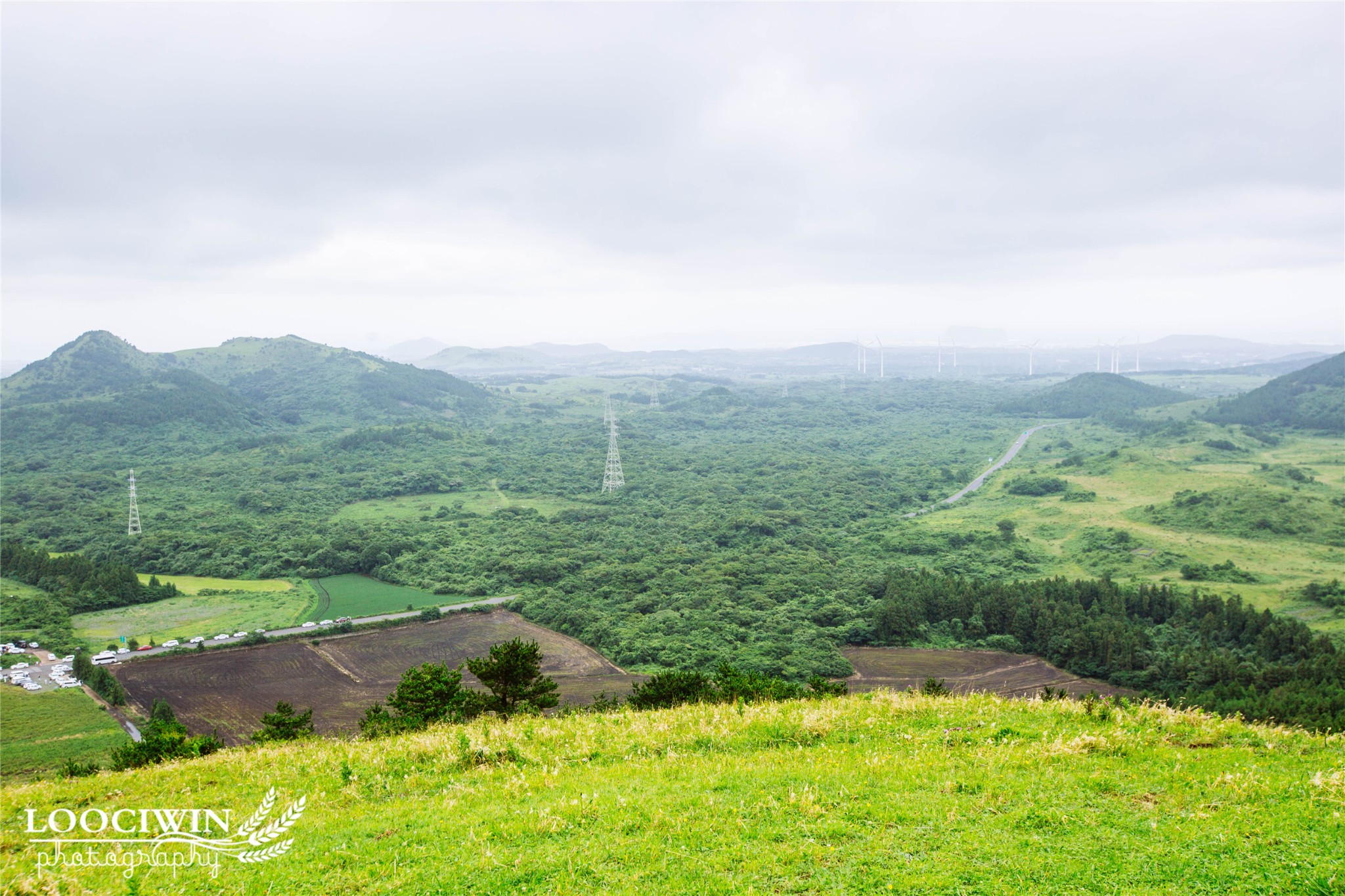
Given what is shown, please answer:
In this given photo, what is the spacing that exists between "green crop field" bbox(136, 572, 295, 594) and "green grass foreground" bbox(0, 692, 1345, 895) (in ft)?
254

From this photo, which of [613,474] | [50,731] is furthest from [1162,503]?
[50,731]

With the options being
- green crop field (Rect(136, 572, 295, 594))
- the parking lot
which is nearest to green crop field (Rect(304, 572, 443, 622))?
green crop field (Rect(136, 572, 295, 594))

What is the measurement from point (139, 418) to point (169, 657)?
549ft

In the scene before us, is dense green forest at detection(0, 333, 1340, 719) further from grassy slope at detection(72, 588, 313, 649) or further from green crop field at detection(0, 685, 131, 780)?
green crop field at detection(0, 685, 131, 780)

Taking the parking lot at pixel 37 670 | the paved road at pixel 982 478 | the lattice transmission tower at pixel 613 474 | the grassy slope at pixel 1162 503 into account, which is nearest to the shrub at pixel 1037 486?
the grassy slope at pixel 1162 503

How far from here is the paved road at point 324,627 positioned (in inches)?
2438

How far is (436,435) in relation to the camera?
616ft

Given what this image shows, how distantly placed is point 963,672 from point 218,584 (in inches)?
3334

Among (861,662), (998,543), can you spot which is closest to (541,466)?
(998,543)

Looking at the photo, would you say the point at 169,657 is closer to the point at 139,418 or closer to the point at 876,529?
the point at 876,529

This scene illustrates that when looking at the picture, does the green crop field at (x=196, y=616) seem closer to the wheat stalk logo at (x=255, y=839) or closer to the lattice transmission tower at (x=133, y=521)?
the lattice transmission tower at (x=133, y=521)

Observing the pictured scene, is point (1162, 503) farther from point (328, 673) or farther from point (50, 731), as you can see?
point (50, 731)

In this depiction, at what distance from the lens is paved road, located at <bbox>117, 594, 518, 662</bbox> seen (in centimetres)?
6192

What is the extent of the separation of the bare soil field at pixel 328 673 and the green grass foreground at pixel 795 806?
3528cm
